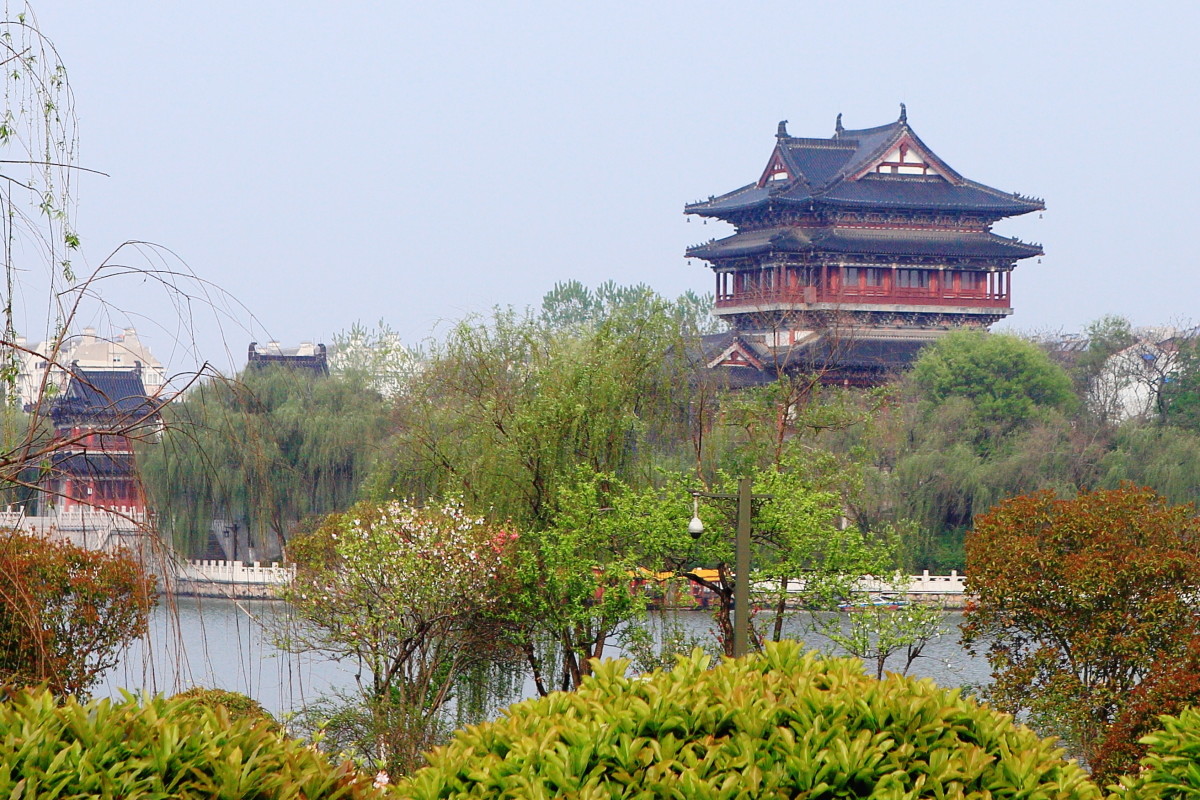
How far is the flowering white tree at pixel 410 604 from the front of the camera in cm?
1318

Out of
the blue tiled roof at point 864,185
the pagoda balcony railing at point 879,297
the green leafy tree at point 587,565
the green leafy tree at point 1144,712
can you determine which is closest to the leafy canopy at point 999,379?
the pagoda balcony railing at point 879,297

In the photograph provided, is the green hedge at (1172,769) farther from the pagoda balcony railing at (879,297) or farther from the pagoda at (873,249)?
the pagoda balcony railing at (879,297)

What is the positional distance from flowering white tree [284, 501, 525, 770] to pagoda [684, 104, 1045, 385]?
20.1m

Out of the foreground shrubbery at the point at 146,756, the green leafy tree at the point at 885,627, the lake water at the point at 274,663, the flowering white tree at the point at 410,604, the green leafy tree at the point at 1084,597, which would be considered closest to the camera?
the foreground shrubbery at the point at 146,756

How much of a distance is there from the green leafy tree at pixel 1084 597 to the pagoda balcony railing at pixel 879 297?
2160cm

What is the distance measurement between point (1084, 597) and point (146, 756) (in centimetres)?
1043

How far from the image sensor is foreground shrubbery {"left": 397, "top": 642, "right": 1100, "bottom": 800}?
11.9 ft

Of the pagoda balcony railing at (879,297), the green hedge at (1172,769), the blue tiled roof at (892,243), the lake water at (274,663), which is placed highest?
the blue tiled roof at (892,243)

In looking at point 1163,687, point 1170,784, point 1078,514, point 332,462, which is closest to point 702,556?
point 1078,514

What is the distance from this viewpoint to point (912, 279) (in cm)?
3519

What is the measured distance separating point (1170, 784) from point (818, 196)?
98.9 ft

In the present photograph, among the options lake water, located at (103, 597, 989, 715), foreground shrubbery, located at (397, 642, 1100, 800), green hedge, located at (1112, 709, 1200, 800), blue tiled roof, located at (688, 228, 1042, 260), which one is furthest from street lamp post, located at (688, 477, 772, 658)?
blue tiled roof, located at (688, 228, 1042, 260)

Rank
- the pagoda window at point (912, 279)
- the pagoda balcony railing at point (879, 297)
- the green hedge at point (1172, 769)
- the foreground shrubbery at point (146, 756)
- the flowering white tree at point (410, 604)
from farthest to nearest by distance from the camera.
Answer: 1. the pagoda window at point (912, 279)
2. the pagoda balcony railing at point (879, 297)
3. the flowering white tree at point (410, 604)
4. the green hedge at point (1172, 769)
5. the foreground shrubbery at point (146, 756)

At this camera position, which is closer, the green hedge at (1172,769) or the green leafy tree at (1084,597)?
the green hedge at (1172,769)
